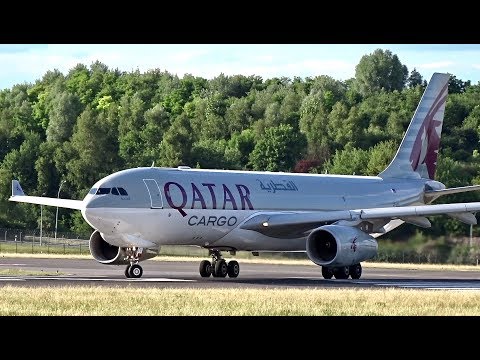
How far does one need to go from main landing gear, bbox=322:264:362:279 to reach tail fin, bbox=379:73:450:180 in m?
9.97

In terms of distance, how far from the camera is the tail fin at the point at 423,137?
5291cm

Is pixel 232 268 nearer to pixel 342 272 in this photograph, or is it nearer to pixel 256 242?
pixel 256 242

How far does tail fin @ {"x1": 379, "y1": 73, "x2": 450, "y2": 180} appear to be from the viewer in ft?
174

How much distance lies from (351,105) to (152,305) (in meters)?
103

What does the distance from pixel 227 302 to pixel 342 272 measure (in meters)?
16.0

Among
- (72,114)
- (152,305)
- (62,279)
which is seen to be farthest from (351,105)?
(152,305)

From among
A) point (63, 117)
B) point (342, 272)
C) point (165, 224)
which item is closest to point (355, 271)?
point (342, 272)

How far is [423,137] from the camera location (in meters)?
53.6

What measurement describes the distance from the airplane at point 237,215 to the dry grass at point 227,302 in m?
8.01

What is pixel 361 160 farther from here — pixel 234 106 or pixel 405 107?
pixel 234 106

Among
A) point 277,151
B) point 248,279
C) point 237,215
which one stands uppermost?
point 277,151

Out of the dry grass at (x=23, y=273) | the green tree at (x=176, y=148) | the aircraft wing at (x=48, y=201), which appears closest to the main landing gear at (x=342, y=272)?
the aircraft wing at (x=48, y=201)

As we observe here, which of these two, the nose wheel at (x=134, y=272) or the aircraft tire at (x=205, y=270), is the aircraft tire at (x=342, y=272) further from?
the nose wheel at (x=134, y=272)
